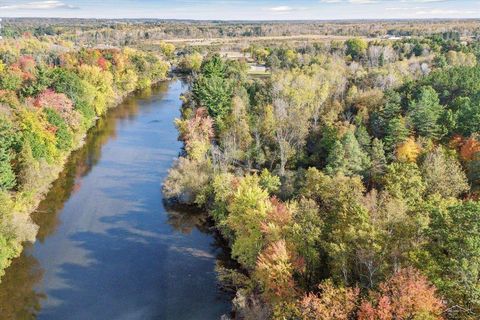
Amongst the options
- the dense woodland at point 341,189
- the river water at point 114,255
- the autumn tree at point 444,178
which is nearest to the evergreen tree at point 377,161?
the dense woodland at point 341,189

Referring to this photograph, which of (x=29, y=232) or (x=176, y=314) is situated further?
(x=29, y=232)

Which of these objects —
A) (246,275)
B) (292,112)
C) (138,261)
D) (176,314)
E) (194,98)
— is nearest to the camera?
(176,314)

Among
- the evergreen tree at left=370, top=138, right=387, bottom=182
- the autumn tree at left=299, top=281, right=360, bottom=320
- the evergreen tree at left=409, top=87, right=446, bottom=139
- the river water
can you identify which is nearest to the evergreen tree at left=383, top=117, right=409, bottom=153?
the evergreen tree at left=409, top=87, right=446, bottom=139

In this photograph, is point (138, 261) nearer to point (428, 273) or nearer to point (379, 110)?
point (428, 273)

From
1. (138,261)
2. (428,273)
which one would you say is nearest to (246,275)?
(138,261)

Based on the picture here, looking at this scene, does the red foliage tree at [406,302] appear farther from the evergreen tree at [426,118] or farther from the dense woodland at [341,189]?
the evergreen tree at [426,118]

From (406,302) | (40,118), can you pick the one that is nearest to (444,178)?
(406,302)
